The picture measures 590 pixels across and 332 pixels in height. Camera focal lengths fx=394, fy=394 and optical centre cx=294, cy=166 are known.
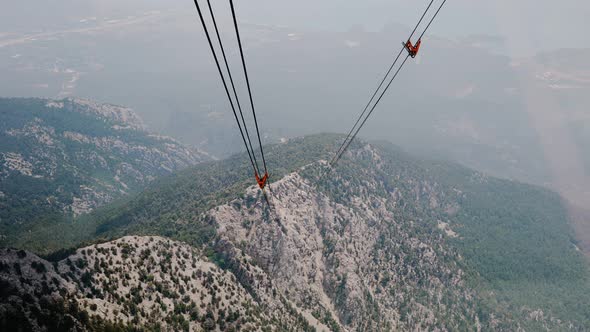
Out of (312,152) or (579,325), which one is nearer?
(579,325)

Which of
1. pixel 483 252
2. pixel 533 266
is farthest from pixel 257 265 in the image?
pixel 533 266

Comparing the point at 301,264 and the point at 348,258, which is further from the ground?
the point at 301,264

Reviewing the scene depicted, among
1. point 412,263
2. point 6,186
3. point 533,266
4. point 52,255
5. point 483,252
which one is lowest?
point 533,266

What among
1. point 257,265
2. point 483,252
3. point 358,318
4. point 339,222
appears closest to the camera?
point 257,265

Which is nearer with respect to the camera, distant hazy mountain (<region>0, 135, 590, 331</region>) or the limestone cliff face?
distant hazy mountain (<region>0, 135, 590, 331</region>)

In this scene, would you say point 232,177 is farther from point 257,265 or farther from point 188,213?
point 257,265

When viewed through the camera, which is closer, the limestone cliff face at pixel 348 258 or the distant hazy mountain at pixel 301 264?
the distant hazy mountain at pixel 301 264

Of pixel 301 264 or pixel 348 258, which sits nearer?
pixel 301 264

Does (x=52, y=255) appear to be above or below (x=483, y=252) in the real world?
above
